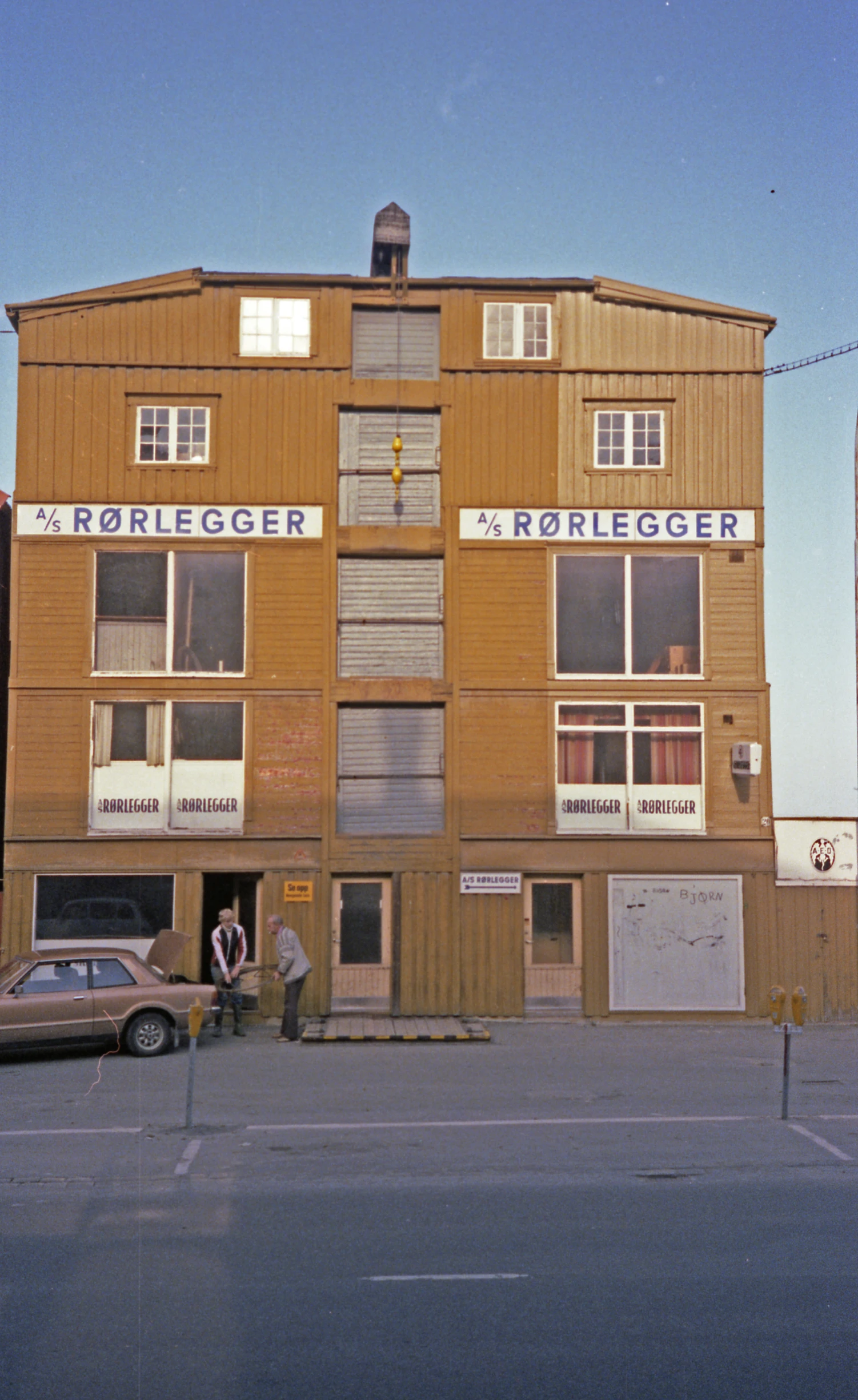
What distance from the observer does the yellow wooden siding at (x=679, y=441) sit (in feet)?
70.5

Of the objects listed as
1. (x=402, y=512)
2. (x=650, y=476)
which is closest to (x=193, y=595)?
(x=402, y=512)

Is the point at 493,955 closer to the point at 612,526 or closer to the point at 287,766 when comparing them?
the point at 287,766

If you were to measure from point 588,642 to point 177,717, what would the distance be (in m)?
6.81

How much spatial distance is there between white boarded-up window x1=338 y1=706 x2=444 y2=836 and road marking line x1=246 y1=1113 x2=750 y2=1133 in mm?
8464

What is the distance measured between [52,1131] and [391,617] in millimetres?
10988

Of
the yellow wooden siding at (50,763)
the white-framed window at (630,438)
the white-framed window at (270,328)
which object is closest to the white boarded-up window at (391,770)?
the yellow wooden siding at (50,763)

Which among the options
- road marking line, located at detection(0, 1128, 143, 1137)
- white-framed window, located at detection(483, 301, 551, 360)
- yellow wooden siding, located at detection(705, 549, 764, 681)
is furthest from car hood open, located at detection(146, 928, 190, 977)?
white-framed window, located at detection(483, 301, 551, 360)

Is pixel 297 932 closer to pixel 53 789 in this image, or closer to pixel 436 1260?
pixel 53 789

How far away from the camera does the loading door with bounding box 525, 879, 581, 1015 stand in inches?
Answer: 818

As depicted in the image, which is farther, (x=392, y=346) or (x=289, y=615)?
(x=392, y=346)

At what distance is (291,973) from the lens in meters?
18.2

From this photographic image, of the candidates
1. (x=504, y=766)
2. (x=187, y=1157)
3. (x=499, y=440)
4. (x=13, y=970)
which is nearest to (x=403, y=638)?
(x=504, y=766)

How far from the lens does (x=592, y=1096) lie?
1402 cm

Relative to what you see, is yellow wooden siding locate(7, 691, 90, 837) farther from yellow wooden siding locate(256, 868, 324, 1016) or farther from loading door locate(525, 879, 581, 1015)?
loading door locate(525, 879, 581, 1015)
